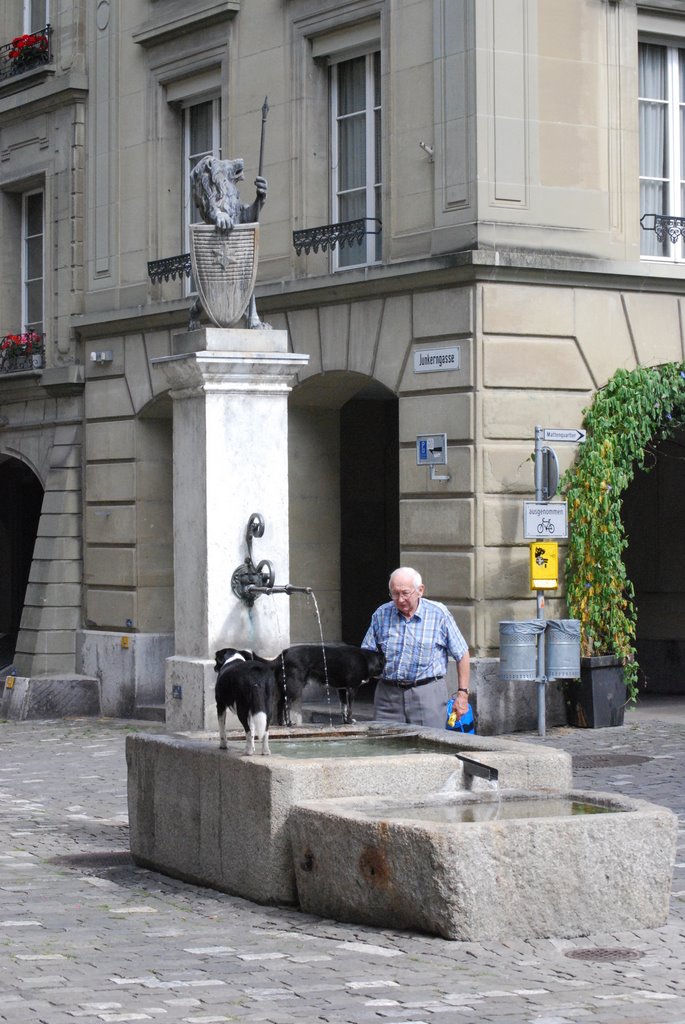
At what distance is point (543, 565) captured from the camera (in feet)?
55.5

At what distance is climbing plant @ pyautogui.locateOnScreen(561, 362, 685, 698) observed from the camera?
17375 mm

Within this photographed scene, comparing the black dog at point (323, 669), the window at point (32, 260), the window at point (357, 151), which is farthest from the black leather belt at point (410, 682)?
the window at point (32, 260)

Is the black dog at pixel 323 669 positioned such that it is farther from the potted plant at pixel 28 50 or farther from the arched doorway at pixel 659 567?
the potted plant at pixel 28 50

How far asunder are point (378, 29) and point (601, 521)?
522 centimetres

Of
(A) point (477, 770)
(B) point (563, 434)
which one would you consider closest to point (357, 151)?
(B) point (563, 434)

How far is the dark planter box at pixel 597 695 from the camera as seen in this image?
17.3 meters

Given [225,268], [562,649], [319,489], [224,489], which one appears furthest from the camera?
[319,489]

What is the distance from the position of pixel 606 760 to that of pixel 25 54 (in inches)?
505

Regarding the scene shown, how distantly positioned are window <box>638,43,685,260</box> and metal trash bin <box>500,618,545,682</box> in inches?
165

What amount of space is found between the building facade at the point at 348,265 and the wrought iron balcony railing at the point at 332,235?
0.03 meters

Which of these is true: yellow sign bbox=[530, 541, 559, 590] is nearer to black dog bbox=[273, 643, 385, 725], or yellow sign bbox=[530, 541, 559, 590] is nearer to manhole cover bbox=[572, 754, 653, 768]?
manhole cover bbox=[572, 754, 653, 768]

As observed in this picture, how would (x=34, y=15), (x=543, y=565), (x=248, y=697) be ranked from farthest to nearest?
(x=34, y=15) < (x=543, y=565) < (x=248, y=697)

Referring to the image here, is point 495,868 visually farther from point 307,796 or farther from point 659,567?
point 659,567

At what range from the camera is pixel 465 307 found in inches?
669
